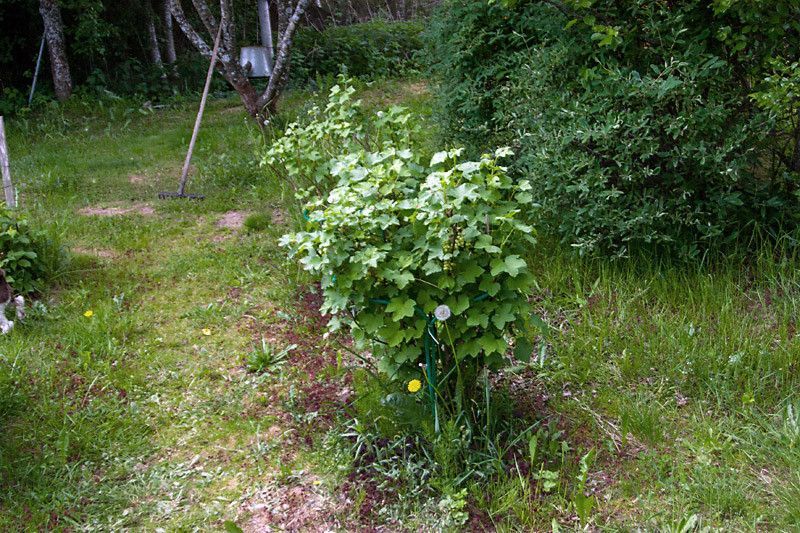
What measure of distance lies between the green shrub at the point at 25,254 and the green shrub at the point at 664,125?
10.5ft

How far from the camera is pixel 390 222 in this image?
288cm

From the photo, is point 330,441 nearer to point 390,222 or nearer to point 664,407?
point 390,222

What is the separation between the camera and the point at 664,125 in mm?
3961

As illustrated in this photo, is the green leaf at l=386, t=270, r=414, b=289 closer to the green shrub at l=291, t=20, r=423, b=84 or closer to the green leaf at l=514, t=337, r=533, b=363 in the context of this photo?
the green leaf at l=514, t=337, r=533, b=363

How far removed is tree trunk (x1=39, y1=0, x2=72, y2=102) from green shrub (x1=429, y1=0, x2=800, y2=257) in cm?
826

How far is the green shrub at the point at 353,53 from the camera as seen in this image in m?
11.4

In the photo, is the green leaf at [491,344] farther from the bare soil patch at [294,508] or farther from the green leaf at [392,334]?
the bare soil patch at [294,508]

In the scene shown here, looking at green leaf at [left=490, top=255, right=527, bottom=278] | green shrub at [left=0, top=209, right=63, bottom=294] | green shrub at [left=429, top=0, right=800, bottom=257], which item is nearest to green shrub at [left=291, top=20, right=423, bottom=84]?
green shrub at [left=0, top=209, right=63, bottom=294]

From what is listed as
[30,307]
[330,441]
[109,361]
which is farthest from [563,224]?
[30,307]

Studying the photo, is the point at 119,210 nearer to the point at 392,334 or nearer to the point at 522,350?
the point at 392,334

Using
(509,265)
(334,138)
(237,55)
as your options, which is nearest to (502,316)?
(509,265)

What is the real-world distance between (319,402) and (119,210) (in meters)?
3.77

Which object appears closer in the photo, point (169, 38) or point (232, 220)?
point (232, 220)

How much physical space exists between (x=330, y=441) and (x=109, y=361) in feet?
4.97
